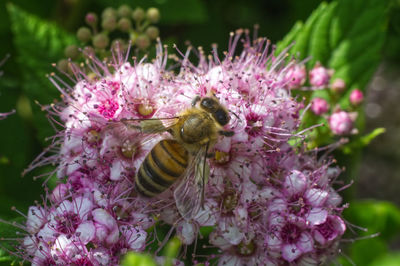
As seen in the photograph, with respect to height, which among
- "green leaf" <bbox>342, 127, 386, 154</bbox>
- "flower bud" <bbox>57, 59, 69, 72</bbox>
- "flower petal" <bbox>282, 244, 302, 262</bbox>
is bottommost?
"flower petal" <bbox>282, 244, 302, 262</bbox>

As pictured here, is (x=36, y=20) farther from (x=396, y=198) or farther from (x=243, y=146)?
(x=396, y=198)

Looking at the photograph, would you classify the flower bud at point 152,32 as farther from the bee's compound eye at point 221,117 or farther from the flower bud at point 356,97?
the flower bud at point 356,97

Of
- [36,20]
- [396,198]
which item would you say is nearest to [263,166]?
[36,20]

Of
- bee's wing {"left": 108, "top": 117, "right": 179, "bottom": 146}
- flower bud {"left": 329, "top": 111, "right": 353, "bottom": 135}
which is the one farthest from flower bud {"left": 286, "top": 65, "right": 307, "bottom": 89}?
bee's wing {"left": 108, "top": 117, "right": 179, "bottom": 146}

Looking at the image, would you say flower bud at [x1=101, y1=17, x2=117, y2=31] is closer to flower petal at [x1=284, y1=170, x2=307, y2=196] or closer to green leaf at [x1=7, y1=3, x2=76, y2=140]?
green leaf at [x1=7, y1=3, x2=76, y2=140]

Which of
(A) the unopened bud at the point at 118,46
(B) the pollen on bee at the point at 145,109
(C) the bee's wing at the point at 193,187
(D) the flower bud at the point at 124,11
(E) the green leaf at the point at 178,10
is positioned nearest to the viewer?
(C) the bee's wing at the point at 193,187

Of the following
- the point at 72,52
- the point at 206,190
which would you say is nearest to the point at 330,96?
the point at 206,190

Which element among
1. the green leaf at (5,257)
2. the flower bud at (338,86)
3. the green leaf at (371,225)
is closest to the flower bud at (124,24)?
the flower bud at (338,86)
